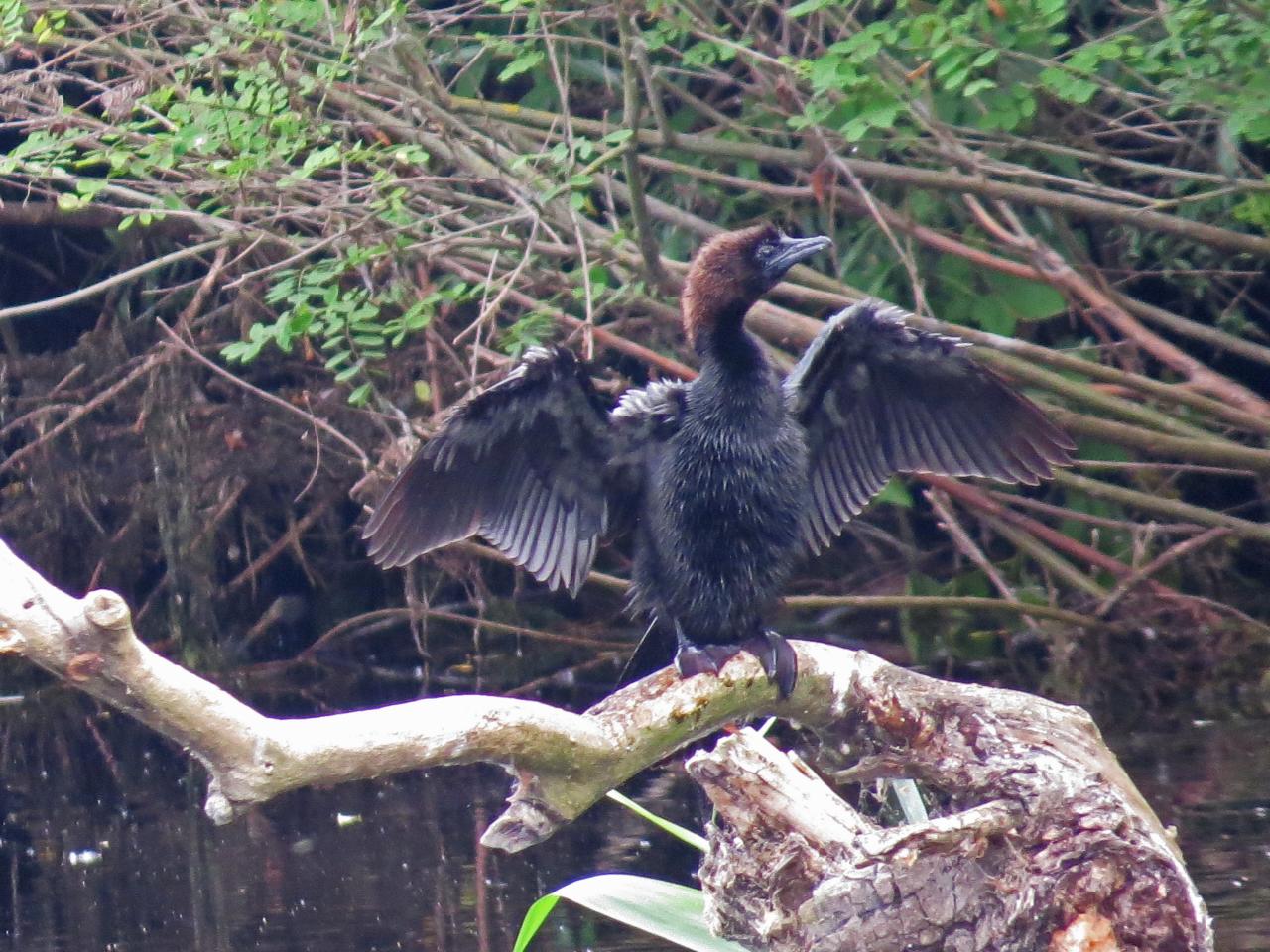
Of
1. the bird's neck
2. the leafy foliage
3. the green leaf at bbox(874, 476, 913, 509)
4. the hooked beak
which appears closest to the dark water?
the green leaf at bbox(874, 476, 913, 509)

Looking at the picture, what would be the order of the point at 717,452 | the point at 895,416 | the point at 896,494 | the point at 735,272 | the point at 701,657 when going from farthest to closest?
the point at 896,494 < the point at 895,416 < the point at 735,272 < the point at 717,452 < the point at 701,657

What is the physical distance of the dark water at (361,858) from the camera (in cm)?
381

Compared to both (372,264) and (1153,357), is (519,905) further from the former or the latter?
(1153,357)

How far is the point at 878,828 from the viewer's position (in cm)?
267

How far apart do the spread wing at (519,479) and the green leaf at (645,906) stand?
94 cm

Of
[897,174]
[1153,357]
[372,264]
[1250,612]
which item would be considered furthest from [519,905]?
[1250,612]

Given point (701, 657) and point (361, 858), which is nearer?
point (701, 657)

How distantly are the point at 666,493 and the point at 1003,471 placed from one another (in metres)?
0.72

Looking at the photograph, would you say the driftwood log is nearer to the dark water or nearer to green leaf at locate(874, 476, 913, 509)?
the dark water

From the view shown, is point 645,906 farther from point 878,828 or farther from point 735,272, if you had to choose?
point 735,272

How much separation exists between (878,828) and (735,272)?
50.5 inches

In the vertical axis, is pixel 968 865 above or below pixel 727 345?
below

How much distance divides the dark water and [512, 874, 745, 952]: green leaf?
3.34 ft

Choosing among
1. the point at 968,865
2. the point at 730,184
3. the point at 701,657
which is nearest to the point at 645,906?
the point at 968,865
